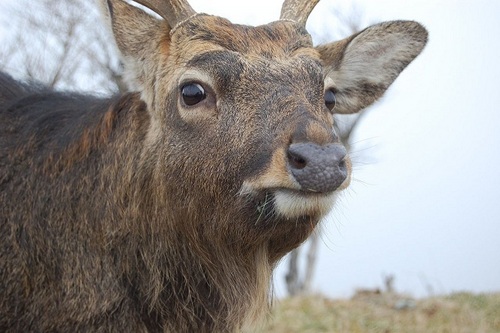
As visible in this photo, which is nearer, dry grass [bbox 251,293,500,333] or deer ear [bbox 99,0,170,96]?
deer ear [bbox 99,0,170,96]

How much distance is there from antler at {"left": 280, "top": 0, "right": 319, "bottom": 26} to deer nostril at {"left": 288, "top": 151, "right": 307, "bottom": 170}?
6.61ft

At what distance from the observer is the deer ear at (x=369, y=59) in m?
5.77

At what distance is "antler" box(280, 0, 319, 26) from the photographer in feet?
19.6

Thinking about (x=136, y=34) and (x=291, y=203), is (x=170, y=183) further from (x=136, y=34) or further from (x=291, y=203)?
(x=136, y=34)

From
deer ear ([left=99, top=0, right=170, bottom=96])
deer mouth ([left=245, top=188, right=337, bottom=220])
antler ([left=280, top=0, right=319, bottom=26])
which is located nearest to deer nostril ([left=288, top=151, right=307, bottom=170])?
deer mouth ([left=245, top=188, right=337, bottom=220])

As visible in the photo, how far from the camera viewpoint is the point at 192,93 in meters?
4.91

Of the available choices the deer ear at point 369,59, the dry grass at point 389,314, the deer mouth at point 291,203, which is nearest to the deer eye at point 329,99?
the deer ear at point 369,59

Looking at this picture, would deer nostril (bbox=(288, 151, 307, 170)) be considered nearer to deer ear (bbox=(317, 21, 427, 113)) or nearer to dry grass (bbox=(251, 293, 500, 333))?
deer ear (bbox=(317, 21, 427, 113))

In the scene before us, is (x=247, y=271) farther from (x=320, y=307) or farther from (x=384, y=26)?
(x=320, y=307)

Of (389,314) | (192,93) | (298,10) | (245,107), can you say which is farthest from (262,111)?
(389,314)

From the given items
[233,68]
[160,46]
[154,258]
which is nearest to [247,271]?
[154,258]

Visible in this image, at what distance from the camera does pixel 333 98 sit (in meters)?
5.38

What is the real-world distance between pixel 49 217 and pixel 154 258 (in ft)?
2.70

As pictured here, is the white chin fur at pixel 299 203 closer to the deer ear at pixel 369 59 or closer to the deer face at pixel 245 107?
the deer face at pixel 245 107
